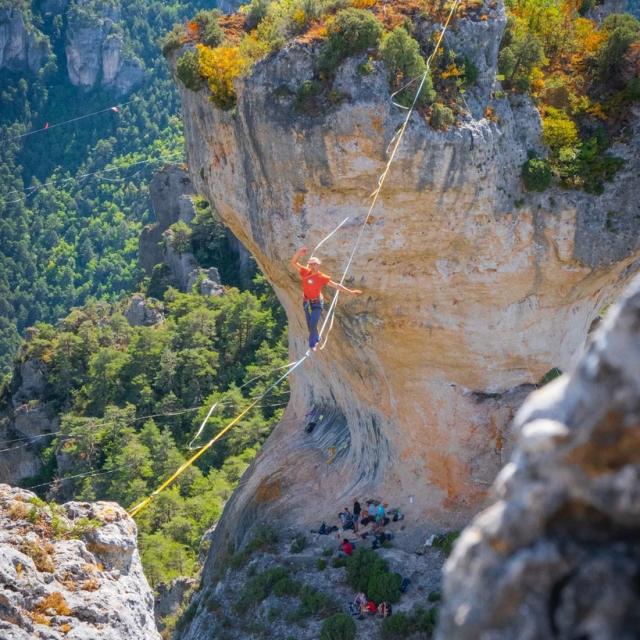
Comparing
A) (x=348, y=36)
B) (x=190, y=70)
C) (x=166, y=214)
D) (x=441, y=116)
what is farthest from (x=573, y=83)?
(x=166, y=214)

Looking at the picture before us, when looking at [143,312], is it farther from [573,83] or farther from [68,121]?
[68,121]

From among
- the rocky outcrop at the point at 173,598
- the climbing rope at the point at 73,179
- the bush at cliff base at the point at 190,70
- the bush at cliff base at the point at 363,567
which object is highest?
the bush at cliff base at the point at 190,70

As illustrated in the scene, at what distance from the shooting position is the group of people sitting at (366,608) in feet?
63.5

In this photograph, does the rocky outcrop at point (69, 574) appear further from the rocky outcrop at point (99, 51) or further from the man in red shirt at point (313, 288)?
the rocky outcrop at point (99, 51)

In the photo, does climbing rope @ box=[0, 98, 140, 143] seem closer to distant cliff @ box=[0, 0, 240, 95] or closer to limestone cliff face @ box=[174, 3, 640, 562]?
distant cliff @ box=[0, 0, 240, 95]

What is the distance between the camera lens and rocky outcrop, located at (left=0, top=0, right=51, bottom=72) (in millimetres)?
137750

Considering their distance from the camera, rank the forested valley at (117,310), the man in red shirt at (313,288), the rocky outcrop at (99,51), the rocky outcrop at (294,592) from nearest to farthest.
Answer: the man in red shirt at (313,288) < the rocky outcrop at (294,592) < the forested valley at (117,310) < the rocky outcrop at (99,51)

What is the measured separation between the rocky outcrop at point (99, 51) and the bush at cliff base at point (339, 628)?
120023 millimetres

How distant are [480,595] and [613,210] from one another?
1635 cm

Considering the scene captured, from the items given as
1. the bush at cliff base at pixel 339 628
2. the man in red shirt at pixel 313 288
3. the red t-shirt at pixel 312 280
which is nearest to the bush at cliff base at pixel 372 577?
the bush at cliff base at pixel 339 628

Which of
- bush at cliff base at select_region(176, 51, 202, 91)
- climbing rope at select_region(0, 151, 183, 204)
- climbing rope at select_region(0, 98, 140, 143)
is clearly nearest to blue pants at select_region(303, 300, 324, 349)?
bush at cliff base at select_region(176, 51, 202, 91)

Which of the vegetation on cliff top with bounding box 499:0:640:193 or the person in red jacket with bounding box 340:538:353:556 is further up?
the vegetation on cliff top with bounding box 499:0:640:193

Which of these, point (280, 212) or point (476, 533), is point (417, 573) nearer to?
point (280, 212)

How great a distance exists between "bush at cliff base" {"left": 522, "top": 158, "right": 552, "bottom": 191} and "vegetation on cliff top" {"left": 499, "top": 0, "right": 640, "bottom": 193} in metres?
0.02
